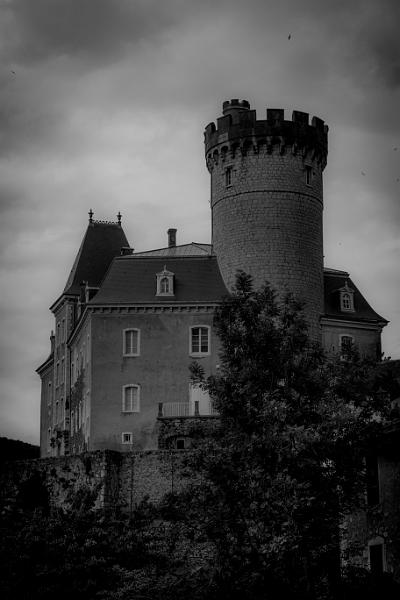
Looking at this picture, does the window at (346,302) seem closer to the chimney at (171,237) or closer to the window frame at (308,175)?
the window frame at (308,175)

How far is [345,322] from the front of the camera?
182 feet

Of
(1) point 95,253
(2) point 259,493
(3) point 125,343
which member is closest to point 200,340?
(3) point 125,343

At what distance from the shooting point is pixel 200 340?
2093 inches

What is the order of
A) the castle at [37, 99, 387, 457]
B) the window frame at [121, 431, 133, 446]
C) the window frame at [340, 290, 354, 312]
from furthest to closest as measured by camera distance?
the window frame at [340, 290, 354, 312] → the castle at [37, 99, 387, 457] → the window frame at [121, 431, 133, 446]

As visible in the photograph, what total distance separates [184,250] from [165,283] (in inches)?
238

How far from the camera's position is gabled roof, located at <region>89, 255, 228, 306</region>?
176 ft

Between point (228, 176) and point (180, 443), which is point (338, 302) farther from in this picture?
point (180, 443)

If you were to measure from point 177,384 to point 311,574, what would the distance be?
80.7ft

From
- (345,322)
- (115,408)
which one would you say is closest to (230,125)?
(345,322)

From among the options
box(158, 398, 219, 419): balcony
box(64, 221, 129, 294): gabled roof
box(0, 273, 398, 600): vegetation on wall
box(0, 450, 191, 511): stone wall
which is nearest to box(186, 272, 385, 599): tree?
box(0, 273, 398, 600): vegetation on wall

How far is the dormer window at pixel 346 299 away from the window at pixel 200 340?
299 inches

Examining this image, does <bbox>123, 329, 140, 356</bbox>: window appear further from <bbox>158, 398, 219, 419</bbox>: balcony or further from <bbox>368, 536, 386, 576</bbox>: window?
<bbox>368, 536, 386, 576</bbox>: window

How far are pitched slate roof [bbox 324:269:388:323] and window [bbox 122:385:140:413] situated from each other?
33.5 feet

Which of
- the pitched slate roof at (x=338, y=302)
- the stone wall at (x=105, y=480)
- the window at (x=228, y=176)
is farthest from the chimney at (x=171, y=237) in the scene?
the stone wall at (x=105, y=480)
